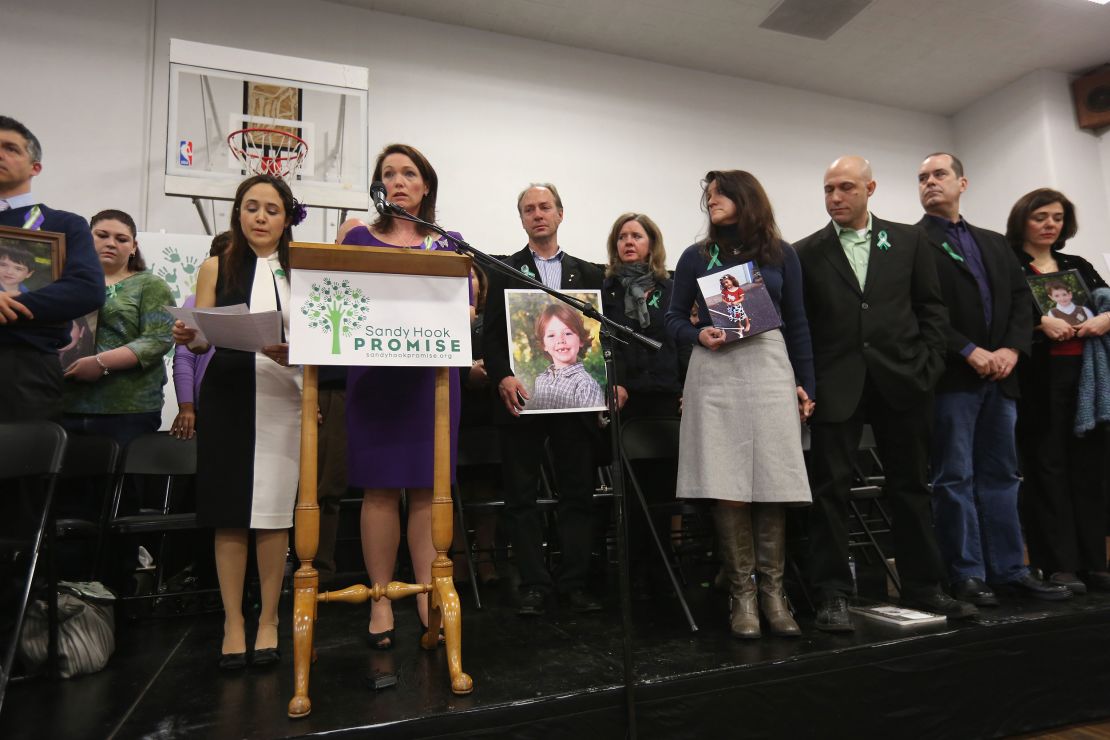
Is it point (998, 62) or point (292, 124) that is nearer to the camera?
point (292, 124)

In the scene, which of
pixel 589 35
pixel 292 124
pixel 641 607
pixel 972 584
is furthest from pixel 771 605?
pixel 589 35

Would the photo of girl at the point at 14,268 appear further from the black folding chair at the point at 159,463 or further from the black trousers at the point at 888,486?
the black trousers at the point at 888,486

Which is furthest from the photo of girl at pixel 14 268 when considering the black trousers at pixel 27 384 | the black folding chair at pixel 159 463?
the black folding chair at pixel 159 463

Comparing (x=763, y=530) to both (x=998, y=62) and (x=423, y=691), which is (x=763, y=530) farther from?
(x=998, y=62)

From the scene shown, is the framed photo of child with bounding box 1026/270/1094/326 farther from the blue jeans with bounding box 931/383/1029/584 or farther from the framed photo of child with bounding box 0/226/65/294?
the framed photo of child with bounding box 0/226/65/294

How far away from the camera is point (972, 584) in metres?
2.66

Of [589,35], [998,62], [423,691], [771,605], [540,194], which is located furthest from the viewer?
[998,62]

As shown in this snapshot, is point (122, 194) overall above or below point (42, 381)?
above

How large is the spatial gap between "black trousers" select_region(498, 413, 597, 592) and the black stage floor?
0.21 meters

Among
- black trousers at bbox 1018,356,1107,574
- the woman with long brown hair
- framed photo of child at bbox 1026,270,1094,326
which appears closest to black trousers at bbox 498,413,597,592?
the woman with long brown hair

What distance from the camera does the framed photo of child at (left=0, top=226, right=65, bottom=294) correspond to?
7.44 feet

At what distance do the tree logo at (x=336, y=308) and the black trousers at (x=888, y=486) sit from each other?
5.62ft

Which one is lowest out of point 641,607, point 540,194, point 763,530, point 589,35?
point 641,607

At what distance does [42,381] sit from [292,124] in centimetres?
322
